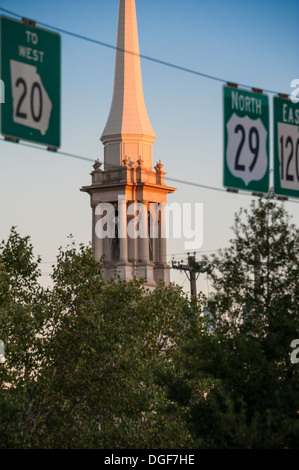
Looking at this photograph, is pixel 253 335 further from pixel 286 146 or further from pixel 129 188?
pixel 129 188

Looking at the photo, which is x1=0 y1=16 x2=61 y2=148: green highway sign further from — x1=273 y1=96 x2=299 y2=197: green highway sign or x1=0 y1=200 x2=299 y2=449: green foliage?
x1=0 y1=200 x2=299 y2=449: green foliage

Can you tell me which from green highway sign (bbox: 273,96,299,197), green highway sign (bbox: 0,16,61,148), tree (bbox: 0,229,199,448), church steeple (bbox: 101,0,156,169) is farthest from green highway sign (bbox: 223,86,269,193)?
church steeple (bbox: 101,0,156,169)

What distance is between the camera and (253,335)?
36.7 m

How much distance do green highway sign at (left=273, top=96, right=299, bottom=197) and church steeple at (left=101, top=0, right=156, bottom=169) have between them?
237 ft

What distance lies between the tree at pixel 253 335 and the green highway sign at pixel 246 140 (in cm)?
907

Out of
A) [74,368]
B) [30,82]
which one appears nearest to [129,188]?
[74,368]

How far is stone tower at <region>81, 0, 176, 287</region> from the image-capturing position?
97.1m

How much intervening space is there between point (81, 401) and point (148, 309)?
39.1ft

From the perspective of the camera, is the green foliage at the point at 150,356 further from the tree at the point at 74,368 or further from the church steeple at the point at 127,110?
the church steeple at the point at 127,110

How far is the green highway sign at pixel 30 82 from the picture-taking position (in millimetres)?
21500

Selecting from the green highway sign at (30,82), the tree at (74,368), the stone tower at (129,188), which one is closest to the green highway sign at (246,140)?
the green highway sign at (30,82)

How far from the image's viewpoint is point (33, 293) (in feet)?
172
